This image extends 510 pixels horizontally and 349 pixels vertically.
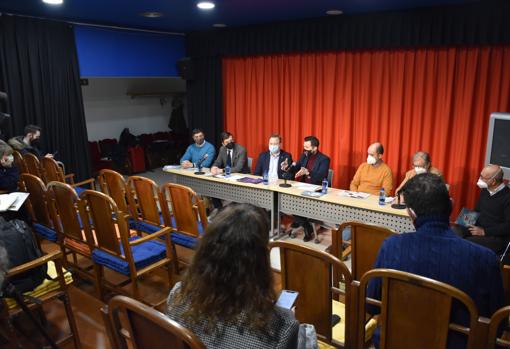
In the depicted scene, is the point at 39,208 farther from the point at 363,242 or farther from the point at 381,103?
the point at 381,103

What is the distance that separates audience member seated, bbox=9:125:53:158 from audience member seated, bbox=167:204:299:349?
433 cm

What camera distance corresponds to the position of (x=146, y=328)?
1.24 metres

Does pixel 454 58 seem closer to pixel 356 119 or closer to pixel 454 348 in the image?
pixel 356 119

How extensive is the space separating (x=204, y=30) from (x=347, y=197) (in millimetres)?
3986

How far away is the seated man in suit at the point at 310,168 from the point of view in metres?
4.47

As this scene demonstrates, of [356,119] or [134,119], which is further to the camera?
[134,119]

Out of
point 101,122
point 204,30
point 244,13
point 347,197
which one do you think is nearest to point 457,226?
point 347,197

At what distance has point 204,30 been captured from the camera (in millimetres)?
6363

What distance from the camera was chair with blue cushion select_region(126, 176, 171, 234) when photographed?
3.19m

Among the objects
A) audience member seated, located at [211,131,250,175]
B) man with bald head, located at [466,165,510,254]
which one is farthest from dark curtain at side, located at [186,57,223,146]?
man with bald head, located at [466,165,510,254]

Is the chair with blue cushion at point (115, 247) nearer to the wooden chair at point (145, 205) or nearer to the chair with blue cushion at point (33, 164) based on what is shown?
the wooden chair at point (145, 205)

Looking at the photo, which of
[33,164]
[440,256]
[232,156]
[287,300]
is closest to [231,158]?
[232,156]

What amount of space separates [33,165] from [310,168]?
3.13 metres

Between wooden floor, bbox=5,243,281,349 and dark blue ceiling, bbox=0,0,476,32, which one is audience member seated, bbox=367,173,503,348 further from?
dark blue ceiling, bbox=0,0,476,32
